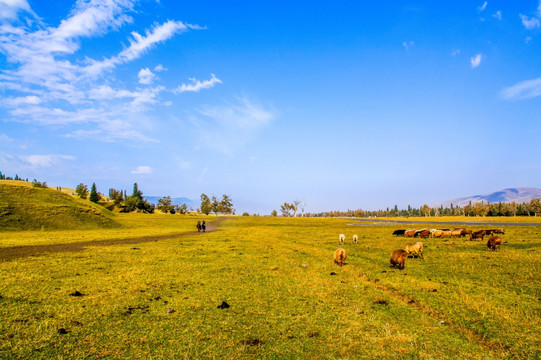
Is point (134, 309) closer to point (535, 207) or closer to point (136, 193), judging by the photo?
point (136, 193)

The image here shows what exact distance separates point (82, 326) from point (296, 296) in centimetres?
687

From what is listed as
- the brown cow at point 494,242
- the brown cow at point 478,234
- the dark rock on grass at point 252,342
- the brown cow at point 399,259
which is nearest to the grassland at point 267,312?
the dark rock on grass at point 252,342

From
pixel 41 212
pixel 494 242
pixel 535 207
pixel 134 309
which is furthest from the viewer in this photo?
pixel 535 207

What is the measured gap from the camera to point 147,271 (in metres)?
14.6

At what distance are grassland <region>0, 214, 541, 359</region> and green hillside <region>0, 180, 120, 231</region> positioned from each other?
4198cm

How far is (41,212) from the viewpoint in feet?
174

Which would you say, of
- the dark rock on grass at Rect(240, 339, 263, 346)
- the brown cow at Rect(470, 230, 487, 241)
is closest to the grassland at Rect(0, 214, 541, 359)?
the dark rock on grass at Rect(240, 339, 263, 346)

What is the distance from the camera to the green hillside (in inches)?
1880

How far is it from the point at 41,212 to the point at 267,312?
204 ft

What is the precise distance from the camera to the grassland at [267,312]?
21.7 feet

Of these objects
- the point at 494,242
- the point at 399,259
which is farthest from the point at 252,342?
the point at 494,242

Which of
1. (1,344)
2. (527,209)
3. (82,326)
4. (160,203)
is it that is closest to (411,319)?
(82,326)

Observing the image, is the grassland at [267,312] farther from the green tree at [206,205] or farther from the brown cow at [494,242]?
the green tree at [206,205]

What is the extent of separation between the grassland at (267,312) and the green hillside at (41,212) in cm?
4198
